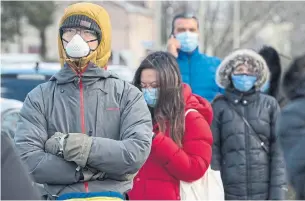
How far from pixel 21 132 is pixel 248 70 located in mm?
2552

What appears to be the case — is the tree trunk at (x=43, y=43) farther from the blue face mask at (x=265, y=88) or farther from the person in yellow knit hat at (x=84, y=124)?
the person in yellow knit hat at (x=84, y=124)

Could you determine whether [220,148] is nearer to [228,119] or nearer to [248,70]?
[228,119]

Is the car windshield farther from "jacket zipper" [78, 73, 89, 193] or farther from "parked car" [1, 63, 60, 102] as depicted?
"jacket zipper" [78, 73, 89, 193]

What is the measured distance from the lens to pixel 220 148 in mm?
5359

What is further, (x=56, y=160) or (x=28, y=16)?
(x=28, y=16)

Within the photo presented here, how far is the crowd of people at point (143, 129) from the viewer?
10.9 feet

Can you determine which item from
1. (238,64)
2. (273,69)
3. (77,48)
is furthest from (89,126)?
(273,69)

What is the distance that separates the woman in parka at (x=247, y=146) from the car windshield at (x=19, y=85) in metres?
4.43

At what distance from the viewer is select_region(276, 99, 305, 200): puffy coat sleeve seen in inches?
112

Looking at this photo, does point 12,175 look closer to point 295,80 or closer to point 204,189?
point 295,80

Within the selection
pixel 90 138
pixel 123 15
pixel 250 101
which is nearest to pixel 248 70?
pixel 250 101

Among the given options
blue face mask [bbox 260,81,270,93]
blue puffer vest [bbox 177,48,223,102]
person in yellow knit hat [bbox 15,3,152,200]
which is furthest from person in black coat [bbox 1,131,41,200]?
blue face mask [bbox 260,81,270,93]

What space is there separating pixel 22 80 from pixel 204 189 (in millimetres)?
5648

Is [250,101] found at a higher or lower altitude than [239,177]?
higher
